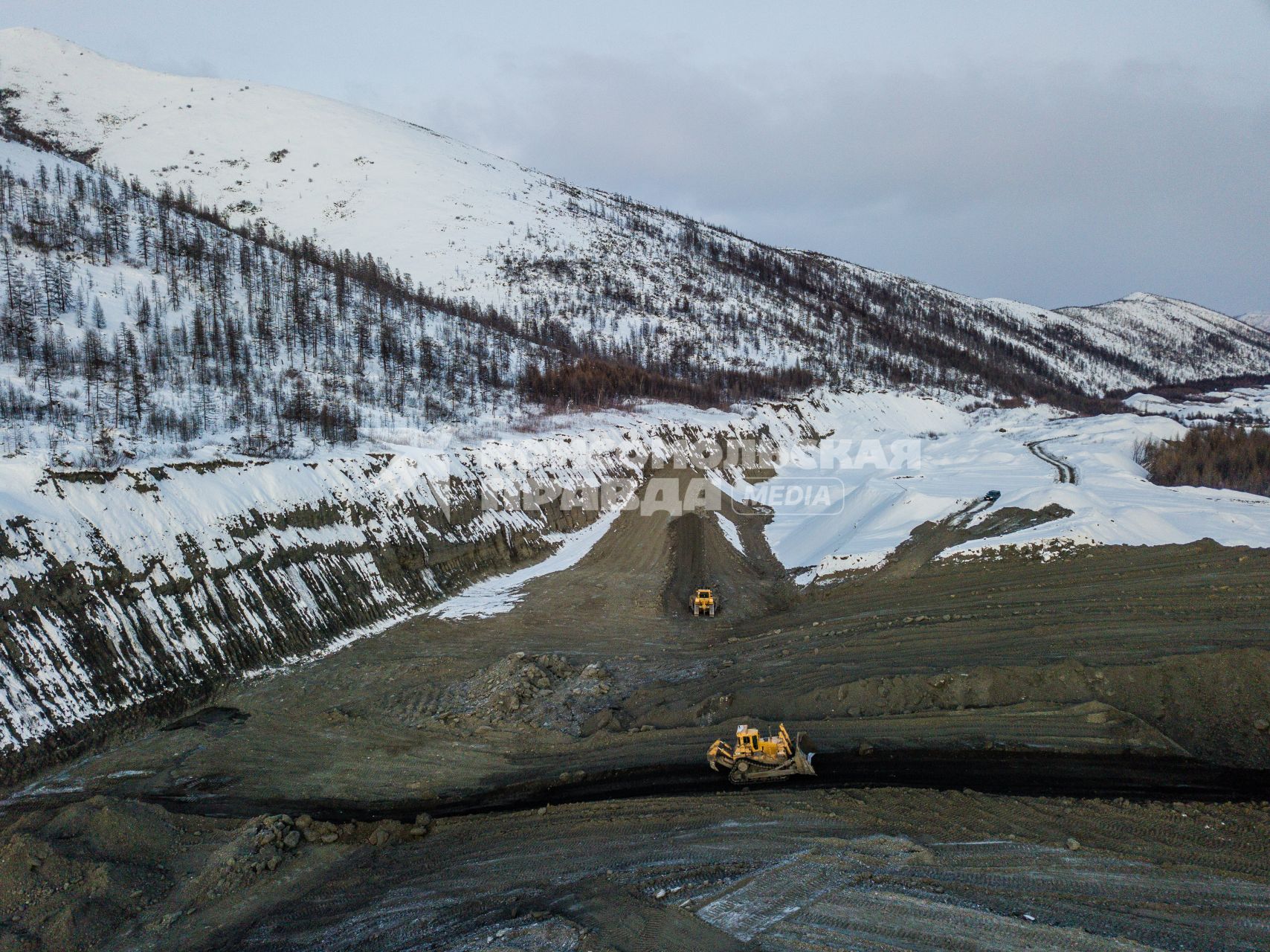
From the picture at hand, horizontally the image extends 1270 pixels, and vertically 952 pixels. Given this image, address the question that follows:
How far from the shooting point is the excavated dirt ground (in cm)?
984

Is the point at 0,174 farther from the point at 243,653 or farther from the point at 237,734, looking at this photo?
the point at 237,734

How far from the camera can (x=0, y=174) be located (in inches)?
2203

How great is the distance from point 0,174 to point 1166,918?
259 feet

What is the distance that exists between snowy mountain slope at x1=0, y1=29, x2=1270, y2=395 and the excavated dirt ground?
65164mm

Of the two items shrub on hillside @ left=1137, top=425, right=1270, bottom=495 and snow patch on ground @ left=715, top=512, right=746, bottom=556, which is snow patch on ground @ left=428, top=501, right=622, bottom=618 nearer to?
snow patch on ground @ left=715, top=512, right=746, bottom=556

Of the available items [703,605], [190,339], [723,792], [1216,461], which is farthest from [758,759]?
[190,339]

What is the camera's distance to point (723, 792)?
44.6 ft

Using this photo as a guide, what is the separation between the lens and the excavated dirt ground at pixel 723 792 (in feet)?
32.3

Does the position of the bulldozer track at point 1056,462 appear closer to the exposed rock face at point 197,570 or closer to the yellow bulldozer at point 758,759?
the yellow bulldozer at point 758,759

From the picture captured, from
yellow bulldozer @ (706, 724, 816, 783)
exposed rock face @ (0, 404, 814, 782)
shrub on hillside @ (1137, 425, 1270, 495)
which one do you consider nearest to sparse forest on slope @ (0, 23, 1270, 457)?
exposed rock face @ (0, 404, 814, 782)

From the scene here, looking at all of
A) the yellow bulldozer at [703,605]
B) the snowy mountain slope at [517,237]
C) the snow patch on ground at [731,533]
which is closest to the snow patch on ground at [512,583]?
the snow patch on ground at [731,533]

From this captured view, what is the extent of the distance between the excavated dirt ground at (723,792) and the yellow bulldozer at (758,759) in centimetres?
36

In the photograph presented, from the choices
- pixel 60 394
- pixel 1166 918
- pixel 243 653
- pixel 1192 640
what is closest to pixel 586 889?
pixel 1166 918

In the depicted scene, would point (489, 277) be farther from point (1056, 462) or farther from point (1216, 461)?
point (1216, 461)
